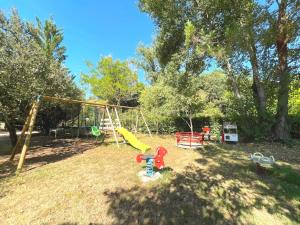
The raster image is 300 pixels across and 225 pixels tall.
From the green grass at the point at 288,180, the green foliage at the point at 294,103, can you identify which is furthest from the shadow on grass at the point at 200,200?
the green foliage at the point at 294,103

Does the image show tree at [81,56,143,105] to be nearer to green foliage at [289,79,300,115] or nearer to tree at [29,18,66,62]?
tree at [29,18,66,62]

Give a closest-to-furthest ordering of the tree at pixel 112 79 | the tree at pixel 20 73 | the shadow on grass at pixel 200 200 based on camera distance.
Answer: the shadow on grass at pixel 200 200 < the tree at pixel 20 73 < the tree at pixel 112 79

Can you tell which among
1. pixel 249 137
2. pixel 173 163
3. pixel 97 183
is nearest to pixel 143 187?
pixel 97 183

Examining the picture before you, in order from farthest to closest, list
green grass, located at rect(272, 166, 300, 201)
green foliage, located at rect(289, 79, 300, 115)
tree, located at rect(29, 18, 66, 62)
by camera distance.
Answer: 1. tree, located at rect(29, 18, 66, 62)
2. green foliage, located at rect(289, 79, 300, 115)
3. green grass, located at rect(272, 166, 300, 201)

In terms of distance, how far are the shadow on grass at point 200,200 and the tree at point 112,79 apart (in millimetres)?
23491

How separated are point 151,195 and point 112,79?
24885 millimetres

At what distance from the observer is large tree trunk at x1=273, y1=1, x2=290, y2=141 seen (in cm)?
1116

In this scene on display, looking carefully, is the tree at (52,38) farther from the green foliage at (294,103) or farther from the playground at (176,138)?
the green foliage at (294,103)

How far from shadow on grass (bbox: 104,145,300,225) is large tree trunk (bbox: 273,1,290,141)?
7.46 meters

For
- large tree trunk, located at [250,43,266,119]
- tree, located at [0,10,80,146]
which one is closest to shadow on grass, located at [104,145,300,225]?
tree, located at [0,10,80,146]

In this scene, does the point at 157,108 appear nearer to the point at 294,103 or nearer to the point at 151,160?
the point at 294,103

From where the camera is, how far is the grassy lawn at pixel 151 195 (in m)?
3.72

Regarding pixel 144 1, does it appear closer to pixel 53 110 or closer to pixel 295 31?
pixel 295 31

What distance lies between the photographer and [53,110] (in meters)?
17.0
